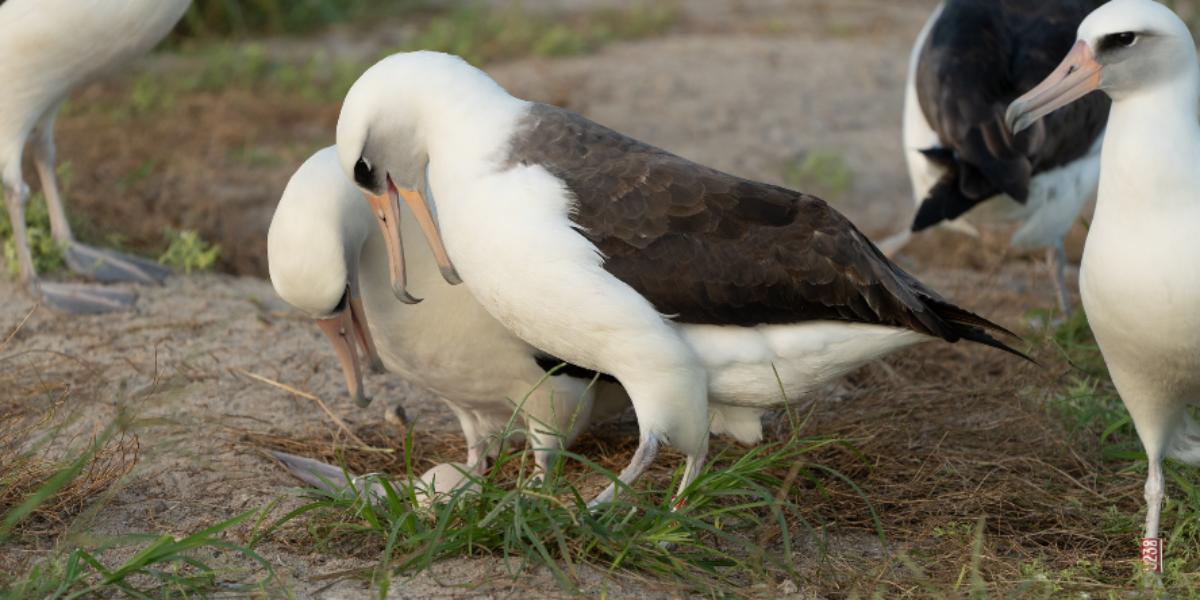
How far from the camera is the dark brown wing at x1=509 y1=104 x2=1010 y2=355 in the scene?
138 inches

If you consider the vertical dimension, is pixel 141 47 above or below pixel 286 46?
above

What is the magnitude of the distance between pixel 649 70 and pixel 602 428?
536cm

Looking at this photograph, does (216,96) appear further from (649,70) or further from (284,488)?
(284,488)

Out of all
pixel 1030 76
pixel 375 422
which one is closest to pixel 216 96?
pixel 375 422

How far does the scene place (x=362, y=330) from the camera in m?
4.05

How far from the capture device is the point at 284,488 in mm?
4070

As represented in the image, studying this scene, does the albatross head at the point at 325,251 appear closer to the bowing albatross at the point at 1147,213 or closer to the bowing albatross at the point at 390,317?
the bowing albatross at the point at 390,317

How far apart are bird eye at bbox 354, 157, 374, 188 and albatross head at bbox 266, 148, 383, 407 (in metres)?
0.20

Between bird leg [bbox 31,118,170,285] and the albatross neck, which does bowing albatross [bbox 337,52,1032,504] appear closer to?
the albatross neck

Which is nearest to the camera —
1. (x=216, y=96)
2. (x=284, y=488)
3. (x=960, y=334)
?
(x=960, y=334)

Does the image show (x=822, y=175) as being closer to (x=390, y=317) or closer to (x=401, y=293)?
(x=390, y=317)

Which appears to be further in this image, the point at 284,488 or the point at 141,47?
the point at 141,47

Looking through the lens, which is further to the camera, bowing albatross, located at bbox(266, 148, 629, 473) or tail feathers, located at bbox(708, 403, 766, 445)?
tail feathers, located at bbox(708, 403, 766, 445)

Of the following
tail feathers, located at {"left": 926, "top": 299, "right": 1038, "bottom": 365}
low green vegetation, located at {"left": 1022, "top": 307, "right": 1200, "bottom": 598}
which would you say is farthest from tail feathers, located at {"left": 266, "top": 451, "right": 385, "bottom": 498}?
low green vegetation, located at {"left": 1022, "top": 307, "right": 1200, "bottom": 598}
